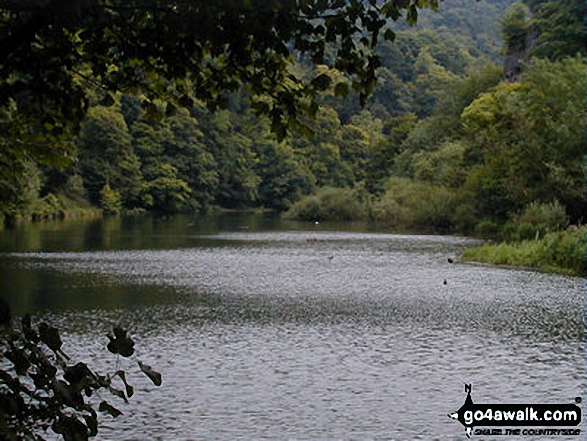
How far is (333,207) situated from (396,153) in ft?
55.7

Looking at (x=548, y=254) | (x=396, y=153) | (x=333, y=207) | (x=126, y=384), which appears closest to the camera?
(x=126, y=384)

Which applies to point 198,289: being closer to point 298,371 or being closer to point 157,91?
point 298,371

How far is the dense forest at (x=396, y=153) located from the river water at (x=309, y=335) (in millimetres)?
3601

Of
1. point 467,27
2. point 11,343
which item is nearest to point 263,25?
point 11,343

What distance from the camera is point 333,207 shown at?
73.0 m

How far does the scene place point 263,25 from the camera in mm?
4082

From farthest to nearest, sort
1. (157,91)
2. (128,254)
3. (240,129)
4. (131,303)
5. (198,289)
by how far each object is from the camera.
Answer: (240,129) → (128,254) → (198,289) → (131,303) → (157,91)

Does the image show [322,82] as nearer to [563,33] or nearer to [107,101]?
[107,101]

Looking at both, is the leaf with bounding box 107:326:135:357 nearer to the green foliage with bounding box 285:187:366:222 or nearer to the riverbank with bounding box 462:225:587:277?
the riverbank with bounding box 462:225:587:277

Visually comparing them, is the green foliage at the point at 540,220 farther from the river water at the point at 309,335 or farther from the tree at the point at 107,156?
the tree at the point at 107,156

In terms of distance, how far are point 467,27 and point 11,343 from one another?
198039mm

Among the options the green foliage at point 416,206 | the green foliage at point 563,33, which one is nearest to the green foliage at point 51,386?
the green foliage at point 416,206

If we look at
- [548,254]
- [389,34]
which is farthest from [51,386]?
[548,254]

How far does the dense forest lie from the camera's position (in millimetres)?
44031
